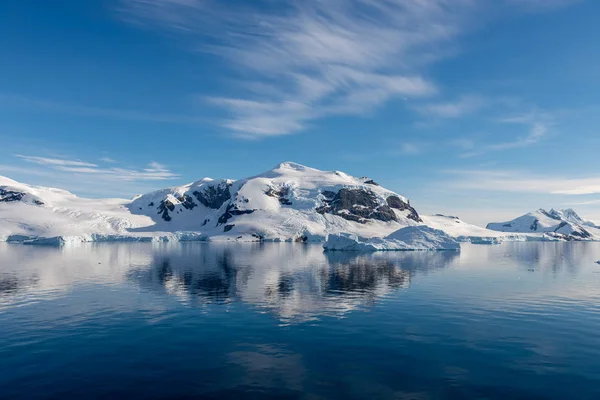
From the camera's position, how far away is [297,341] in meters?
27.9

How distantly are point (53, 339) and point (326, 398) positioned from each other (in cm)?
2026

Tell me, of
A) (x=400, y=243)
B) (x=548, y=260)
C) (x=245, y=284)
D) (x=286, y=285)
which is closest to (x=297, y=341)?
(x=286, y=285)

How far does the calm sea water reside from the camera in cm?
2042

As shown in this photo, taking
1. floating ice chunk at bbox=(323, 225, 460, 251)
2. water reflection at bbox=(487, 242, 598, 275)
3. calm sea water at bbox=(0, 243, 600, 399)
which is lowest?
calm sea water at bbox=(0, 243, 600, 399)

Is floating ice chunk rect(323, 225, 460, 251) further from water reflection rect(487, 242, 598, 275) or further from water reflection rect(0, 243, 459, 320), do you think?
water reflection rect(0, 243, 459, 320)

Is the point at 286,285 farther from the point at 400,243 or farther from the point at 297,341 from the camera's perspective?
the point at 400,243

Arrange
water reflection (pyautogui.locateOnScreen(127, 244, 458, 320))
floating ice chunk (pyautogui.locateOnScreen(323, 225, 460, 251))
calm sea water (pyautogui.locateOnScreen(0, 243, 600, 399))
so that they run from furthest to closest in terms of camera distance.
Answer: floating ice chunk (pyautogui.locateOnScreen(323, 225, 460, 251)) → water reflection (pyautogui.locateOnScreen(127, 244, 458, 320)) → calm sea water (pyautogui.locateOnScreen(0, 243, 600, 399))

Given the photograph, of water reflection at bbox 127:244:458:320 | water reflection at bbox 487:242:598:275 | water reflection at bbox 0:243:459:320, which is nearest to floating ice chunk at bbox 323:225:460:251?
water reflection at bbox 487:242:598:275

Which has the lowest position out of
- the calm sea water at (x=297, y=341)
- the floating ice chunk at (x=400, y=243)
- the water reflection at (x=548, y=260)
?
the calm sea water at (x=297, y=341)

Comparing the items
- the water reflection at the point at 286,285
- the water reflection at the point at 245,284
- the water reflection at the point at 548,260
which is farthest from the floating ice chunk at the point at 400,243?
the water reflection at the point at 286,285

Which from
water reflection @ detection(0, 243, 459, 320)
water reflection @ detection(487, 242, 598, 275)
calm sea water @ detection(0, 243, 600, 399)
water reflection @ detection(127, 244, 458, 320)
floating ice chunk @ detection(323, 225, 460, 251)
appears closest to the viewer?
calm sea water @ detection(0, 243, 600, 399)

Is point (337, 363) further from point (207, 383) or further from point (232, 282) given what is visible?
point (232, 282)

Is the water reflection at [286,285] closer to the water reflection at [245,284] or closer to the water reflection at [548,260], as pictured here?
the water reflection at [245,284]

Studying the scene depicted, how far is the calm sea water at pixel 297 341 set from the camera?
2042cm
